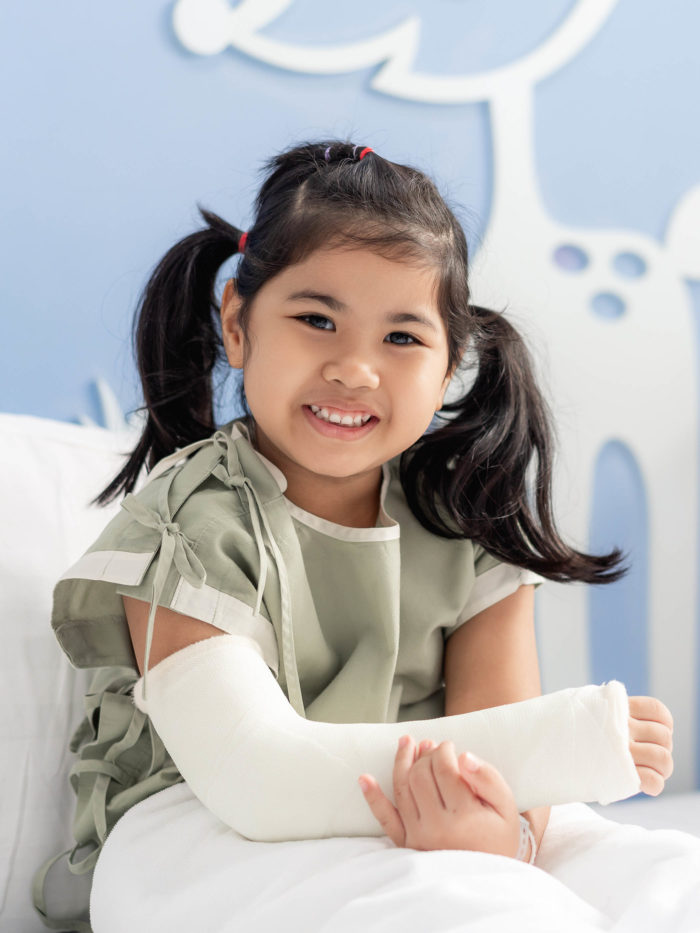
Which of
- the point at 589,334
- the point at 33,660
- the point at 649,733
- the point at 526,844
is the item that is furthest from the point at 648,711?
the point at 589,334

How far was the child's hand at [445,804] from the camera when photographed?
2.12ft

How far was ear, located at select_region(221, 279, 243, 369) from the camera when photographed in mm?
910

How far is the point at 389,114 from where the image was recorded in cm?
143

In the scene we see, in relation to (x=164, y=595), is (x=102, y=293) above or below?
above

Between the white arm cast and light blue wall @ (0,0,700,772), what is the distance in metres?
0.68

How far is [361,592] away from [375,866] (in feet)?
1.07

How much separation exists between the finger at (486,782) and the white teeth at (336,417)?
0.99ft

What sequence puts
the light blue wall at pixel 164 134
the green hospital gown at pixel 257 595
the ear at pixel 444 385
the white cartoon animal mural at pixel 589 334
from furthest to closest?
the white cartoon animal mural at pixel 589 334 < the light blue wall at pixel 164 134 < the ear at pixel 444 385 < the green hospital gown at pixel 257 595

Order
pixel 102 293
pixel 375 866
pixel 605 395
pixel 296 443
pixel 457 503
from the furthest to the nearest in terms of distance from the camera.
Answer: pixel 605 395 < pixel 102 293 < pixel 457 503 < pixel 296 443 < pixel 375 866

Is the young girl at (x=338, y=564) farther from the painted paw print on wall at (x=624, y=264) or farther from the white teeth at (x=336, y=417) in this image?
the painted paw print on wall at (x=624, y=264)

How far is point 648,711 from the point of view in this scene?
73cm

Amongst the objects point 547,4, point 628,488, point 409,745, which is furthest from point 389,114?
point 409,745

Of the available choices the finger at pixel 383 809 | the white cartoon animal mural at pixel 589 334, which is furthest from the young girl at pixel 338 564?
the white cartoon animal mural at pixel 589 334

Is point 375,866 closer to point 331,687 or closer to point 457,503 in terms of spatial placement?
point 331,687
